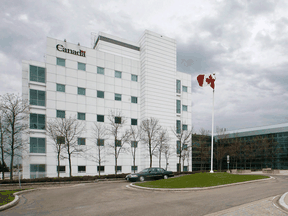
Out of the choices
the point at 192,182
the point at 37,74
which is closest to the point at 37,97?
the point at 37,74

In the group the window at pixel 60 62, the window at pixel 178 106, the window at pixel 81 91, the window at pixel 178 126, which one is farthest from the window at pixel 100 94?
the window at pixel 178 106

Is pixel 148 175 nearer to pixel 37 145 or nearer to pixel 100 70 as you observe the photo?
pixel 37 145

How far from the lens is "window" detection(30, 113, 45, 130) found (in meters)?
34.7

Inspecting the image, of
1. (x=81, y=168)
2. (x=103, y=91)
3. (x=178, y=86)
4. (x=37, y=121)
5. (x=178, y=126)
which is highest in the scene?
(x=178, y=86)

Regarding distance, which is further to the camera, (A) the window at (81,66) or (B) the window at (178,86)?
(B) the window at (178,86)

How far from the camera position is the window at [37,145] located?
111 feet

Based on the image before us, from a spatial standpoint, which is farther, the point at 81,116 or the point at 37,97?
the point at 81,116

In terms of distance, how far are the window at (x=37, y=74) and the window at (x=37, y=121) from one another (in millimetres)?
5710

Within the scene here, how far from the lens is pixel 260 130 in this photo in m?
55.7

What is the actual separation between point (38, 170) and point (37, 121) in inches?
299

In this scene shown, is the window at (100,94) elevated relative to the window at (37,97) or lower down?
elevated

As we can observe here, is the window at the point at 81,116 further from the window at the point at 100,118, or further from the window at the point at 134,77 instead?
the window at the point at 134,77

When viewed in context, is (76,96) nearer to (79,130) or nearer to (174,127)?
(79,130)

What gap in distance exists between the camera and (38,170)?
33750mm
